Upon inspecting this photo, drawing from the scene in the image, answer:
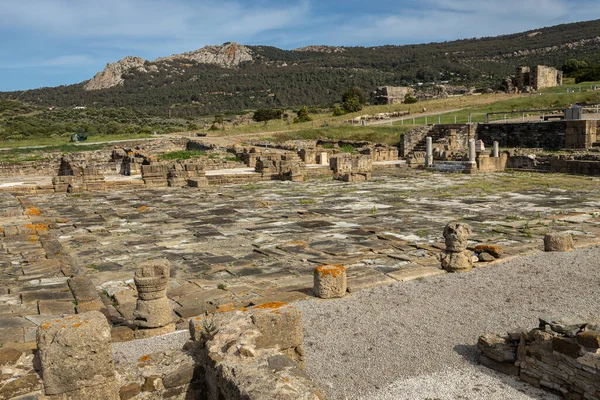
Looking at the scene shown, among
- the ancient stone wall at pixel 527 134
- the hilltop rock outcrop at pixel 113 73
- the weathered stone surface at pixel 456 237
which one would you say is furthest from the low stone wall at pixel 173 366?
the hilltop rock outcrop at pixel 113 73

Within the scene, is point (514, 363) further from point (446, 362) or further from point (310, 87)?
point (310, 87)

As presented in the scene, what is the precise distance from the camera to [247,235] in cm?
1185

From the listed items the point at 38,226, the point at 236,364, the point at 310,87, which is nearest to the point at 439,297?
the point at 236,364

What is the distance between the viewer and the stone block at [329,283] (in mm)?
7348

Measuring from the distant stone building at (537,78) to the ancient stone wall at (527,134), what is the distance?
1954 cm

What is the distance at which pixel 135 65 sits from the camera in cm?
13988

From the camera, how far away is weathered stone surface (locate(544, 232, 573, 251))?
31.3 feet

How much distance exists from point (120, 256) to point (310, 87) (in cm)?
9321

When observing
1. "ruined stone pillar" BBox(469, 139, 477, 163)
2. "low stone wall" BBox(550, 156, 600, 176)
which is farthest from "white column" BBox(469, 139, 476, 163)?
"low stone wall" BBox(550, 156, 600, 176)

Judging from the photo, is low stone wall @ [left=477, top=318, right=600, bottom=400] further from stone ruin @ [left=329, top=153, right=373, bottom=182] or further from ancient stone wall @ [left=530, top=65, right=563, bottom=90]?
ancient stone wall @ [left=530, top=65, right=563, bottom=90]

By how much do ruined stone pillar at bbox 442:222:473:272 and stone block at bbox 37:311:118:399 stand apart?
19.6ft

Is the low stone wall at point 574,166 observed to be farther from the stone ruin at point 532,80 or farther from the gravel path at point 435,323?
the stone ruin at point 532,80

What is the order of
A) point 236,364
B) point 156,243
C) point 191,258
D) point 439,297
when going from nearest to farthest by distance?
point 236,364
point 439,297
point 191,258
point 156,243

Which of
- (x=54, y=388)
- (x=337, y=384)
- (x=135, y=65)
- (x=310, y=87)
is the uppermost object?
(x=135, y=65)
